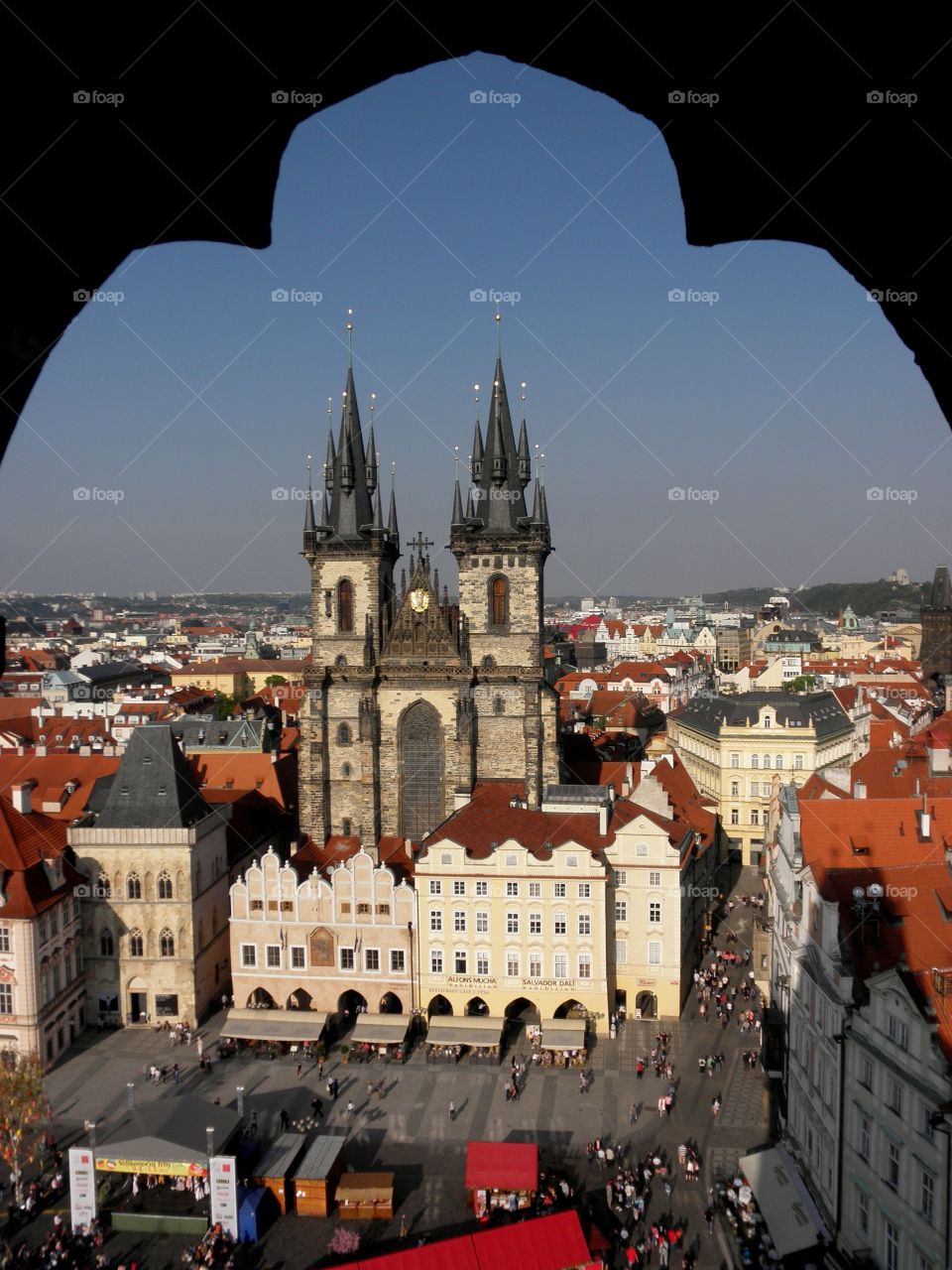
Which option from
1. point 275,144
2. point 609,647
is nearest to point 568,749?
point 275,144

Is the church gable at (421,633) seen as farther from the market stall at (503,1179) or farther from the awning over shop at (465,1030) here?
the market stall at (503,1179)

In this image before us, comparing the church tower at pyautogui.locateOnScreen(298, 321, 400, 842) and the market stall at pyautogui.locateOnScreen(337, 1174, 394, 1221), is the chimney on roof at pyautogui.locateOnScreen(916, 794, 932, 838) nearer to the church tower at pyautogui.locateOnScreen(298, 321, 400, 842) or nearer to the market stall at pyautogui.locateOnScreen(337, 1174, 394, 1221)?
the market stall at pyautogui.locateOnScreen(337, 1174, 394, 1221)

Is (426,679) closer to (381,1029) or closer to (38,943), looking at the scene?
(381,1029)

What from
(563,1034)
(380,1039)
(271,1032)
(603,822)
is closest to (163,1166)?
(271,1032)

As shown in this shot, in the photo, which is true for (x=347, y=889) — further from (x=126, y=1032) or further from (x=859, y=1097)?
(x=859, y=1097)

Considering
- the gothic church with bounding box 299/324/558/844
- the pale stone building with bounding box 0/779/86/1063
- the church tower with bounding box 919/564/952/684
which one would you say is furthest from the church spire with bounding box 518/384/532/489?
the church tower with bounding box 919/564/952/684
